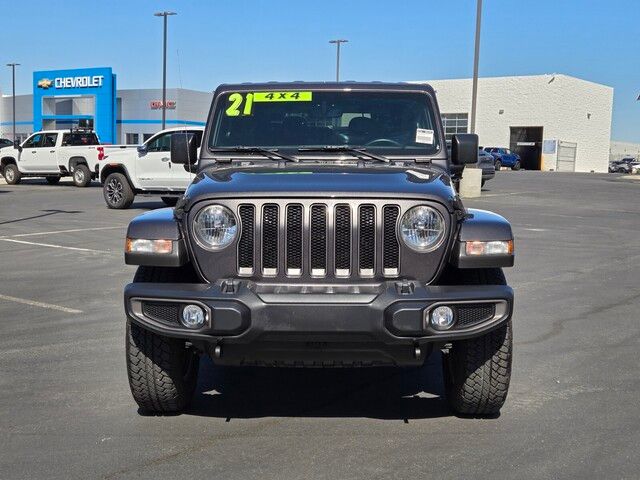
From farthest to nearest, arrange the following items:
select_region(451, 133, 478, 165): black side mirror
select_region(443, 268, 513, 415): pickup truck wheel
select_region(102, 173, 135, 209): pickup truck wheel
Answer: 1. select_region(102, 173, 135, 209): pickup truck wheel
2. select_region(451, 133, 478, 165): black side mirror
3. select_region(443, 268, 513, 415): pickup truck wheel

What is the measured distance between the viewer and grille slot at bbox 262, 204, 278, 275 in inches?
162

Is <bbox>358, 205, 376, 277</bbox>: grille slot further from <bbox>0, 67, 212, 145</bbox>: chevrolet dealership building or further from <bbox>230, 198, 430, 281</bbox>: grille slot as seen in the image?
<bbox>0, 67, 212, 145</bbox>: chevrolet dealership building

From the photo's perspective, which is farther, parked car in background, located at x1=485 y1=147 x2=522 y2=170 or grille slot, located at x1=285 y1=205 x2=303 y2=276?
parked car in background, located at x1=485 y1=147 x2=522 y2=170

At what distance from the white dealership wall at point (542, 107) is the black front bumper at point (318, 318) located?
64488 millimetres

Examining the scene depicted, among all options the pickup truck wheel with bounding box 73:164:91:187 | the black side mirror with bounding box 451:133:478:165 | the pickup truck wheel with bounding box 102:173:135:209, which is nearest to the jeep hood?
the black side mirror with bounding box 451:133:478:165

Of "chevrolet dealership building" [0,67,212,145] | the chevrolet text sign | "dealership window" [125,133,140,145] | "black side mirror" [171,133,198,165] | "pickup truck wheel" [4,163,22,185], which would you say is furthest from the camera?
"dealership window" [125,133,140,145]

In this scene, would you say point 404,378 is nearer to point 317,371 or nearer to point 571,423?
point 317,371

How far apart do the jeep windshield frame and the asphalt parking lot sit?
61.8 inches

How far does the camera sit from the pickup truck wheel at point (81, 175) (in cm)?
2639

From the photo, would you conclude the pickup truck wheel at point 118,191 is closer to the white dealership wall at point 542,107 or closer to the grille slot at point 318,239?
the grille slot at point 318,239

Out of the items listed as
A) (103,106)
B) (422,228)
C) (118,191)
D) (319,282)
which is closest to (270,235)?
(319,282)

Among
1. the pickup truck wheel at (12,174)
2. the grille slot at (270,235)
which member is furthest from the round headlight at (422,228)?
the pickup truck wheel at (12,174)

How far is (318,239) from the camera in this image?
412 cm

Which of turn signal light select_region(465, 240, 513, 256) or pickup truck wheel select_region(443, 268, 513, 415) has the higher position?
turn signal light select_region(465, 240, 513, 256)
